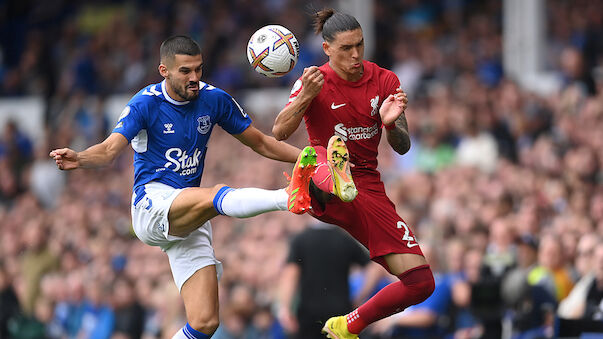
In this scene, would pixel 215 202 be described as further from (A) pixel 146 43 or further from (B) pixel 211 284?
(A) pixel 146 43

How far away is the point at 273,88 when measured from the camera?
776 inches

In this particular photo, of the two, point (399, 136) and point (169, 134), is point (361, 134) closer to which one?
point (399, 136)

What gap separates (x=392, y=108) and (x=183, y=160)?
175cm

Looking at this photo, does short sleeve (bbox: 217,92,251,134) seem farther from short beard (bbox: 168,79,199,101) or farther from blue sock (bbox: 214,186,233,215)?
blue sock (bbox: 214,186,233,215)

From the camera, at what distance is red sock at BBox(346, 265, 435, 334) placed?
7.60 m

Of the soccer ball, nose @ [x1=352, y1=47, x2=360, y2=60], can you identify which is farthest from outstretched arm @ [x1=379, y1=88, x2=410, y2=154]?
the soccer ball

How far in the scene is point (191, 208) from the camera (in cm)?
762

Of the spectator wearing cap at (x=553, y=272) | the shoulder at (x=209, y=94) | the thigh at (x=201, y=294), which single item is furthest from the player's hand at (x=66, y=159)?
the spectator wearing cap at (x=553, y=272)

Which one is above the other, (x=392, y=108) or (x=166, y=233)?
(x=392, y=108)

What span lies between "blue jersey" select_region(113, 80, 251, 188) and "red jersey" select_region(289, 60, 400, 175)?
0.86 m

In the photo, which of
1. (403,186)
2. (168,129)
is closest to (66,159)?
(168,129)

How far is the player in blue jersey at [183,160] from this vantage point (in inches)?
300

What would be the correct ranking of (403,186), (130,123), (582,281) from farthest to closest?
(403,186) → (582,281) → (130,123)

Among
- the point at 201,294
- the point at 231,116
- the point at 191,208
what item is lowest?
the point at 201,294
